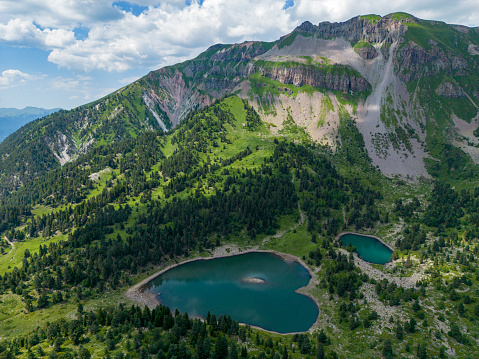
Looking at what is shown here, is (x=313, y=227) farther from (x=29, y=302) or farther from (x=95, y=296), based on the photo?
(x=29, y=302)

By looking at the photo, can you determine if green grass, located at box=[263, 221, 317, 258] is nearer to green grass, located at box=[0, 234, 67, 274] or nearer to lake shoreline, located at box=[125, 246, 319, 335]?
lake shoreline, located at box=[125, 246, 319, 335]

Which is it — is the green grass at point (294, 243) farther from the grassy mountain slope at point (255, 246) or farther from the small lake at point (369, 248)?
the small lake at point (369, 248)

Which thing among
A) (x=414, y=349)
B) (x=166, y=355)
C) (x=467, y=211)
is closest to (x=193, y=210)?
(x=166, y=355)

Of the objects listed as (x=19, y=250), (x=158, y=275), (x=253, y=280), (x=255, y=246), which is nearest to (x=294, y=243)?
(x=255, y=246)

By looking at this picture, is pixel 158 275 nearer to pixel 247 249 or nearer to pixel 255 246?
pixel 247 249

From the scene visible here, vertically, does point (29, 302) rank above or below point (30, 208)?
below

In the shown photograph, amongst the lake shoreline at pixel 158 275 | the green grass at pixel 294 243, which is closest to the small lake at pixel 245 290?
the lake shoreline at pixel 158 275

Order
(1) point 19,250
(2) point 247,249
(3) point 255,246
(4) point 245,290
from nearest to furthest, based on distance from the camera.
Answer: (4) point 245,290 < (2) point 247,249 < (1) point 19,250 < (3) point 255,246
